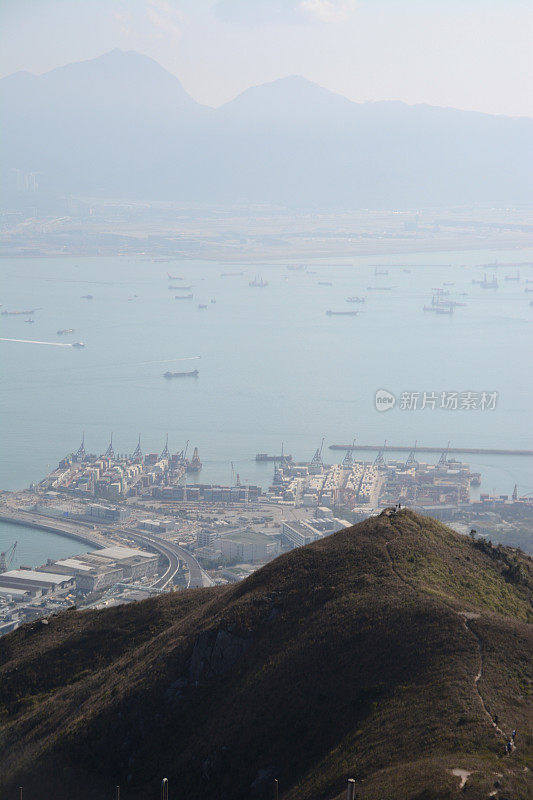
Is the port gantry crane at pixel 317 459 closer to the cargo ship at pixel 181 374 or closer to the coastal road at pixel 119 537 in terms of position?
the coastal road at pixel 119 537

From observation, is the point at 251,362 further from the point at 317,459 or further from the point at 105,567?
the point at 105,567

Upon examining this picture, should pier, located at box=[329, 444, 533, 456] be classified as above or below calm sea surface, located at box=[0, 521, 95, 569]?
above

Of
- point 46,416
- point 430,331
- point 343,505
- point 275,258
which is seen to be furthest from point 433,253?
point 343,505

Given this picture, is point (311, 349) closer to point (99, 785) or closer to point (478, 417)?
point (478, 417)

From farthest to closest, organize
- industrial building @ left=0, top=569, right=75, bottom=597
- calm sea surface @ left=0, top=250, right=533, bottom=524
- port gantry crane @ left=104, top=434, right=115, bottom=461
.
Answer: calm sea surface @ left=0, top=250, right=533, bottom=524, port gantry crane @ left=104, top=434, right=115, bottom=461, industrial building @ left=0, top=569, right=75, bottom=597

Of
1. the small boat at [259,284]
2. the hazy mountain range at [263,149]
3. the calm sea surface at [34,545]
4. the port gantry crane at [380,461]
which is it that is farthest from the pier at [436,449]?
the hazy mountain range at [263,149]

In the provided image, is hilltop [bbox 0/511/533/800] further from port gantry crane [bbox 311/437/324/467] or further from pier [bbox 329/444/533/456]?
pier [bbox 329/444/533/456]

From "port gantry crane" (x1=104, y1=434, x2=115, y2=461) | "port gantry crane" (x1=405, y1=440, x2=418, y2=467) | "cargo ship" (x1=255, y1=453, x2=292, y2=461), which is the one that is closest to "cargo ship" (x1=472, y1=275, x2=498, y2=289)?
"port gantry crane" (x1=405, y1=440, x2=418, y2=467)

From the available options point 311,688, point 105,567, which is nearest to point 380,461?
point 105,567
